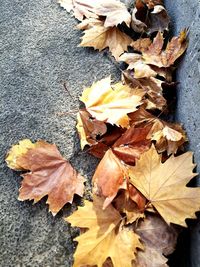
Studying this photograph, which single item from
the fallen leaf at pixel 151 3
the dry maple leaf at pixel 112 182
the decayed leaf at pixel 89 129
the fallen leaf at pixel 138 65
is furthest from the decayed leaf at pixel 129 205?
the fallen leaf at pixel 151 3

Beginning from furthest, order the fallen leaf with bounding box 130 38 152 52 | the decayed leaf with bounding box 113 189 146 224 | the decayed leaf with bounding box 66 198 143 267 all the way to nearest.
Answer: the fallen leaf with bounding box 130 38 152 52
the decayed leaf with bounding box 113 189 146 224
the decayed leaf with bounding box 66 198 143 267

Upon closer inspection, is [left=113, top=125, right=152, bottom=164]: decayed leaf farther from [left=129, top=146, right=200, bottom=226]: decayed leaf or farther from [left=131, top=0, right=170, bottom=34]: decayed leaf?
[left=131, top=0, right=170, bottom=34]: decayed leaf

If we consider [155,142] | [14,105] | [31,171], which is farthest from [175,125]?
[14,105]

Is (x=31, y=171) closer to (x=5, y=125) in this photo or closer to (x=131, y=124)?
(x=5, y=125)

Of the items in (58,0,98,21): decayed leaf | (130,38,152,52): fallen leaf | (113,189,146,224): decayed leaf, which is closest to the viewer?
(113,189,146,224): decayed leaf

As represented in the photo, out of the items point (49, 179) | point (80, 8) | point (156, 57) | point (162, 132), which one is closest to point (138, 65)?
point (156, 57)

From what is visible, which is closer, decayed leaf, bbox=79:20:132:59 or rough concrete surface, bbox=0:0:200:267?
rough concrete surface, bbox=0:0:200:267

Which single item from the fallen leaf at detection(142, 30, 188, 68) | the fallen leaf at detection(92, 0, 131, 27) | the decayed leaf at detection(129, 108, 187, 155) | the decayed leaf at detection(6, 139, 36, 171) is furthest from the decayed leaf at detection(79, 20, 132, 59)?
the decayed leaf at detection(6, 139, 36, 171)
